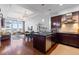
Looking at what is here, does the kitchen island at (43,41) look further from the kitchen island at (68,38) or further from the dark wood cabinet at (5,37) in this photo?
the dark wood cabinet at (5,37)

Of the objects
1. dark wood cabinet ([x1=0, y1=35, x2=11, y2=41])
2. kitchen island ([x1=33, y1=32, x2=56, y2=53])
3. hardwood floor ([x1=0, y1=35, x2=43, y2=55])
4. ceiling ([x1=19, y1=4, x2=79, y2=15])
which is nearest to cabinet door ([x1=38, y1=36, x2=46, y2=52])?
kitchen island ([x1=33, y1=32, x2=56, y2=53])

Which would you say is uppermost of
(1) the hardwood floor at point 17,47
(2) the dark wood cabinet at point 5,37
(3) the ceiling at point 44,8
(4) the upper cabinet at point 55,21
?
(3) the ceiling at point 44,8

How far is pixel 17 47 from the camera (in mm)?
2307

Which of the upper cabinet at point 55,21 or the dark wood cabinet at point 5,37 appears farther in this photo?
the upper cabinet at point 55,21

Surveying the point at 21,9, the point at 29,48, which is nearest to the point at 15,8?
the point at 21,9

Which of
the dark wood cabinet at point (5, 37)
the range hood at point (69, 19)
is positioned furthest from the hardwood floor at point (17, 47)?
the range hood at point (69, 19)

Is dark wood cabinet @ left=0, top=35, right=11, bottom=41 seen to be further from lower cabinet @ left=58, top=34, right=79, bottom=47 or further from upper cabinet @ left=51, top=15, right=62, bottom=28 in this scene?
lower cabinet @ left=58, top=34, right=79, bottom=47

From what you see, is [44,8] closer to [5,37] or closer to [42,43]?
[42,43]

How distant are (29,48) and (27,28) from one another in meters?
0.42

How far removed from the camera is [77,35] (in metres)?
2.27

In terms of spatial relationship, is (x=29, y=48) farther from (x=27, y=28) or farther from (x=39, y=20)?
(x=39, y=20)

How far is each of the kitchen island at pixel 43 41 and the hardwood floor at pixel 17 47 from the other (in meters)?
0.10

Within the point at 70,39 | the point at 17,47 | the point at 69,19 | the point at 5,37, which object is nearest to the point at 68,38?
the point at 70,39

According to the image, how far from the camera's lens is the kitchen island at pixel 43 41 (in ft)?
7.69
